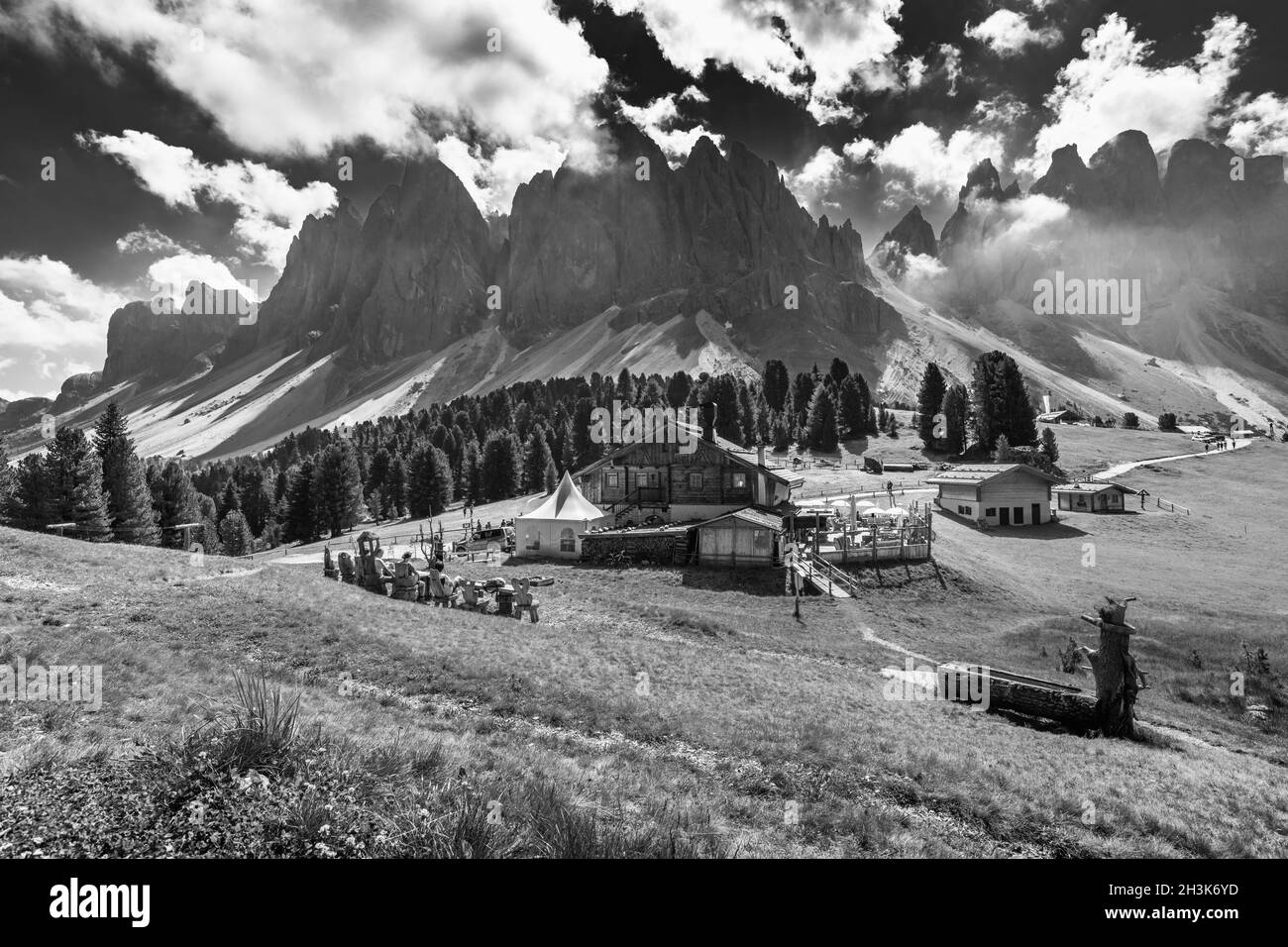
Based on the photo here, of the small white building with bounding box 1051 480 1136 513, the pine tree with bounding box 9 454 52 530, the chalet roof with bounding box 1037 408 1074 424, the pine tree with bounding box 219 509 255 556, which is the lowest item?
the pine tree with bounding box 219 509 255 556

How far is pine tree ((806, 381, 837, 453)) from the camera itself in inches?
3871

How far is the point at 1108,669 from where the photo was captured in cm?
1388

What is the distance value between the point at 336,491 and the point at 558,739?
251 feet

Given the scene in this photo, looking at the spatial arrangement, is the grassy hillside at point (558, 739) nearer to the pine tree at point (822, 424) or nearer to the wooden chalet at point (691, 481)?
the wooden chalet at point (691, 481)

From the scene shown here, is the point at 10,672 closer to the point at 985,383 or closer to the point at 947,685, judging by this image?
the point at 947,685

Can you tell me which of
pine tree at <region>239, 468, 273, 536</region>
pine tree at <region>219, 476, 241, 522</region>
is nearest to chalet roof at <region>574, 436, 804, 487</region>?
pine tree at <region>239, 468, 273, 536</region>

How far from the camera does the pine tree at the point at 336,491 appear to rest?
74.7m

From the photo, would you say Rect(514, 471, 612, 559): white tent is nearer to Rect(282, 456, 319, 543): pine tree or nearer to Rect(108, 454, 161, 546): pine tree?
Rect(108, 454, 161, 546): pine tree

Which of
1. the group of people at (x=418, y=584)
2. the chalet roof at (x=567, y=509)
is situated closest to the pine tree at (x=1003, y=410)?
the chalet roof at (x=567, y=509)

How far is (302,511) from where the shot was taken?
75625 mm

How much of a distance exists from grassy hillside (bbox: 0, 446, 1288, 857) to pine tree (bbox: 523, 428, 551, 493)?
231ft

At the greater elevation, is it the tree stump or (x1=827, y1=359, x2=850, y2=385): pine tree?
(x1=827, y1=359, x2=850, y2=385): pine tree
